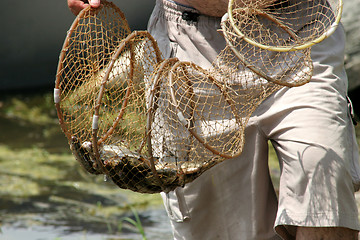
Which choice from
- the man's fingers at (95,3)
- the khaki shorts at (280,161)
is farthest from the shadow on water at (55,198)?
the man's fingers at (95,3)

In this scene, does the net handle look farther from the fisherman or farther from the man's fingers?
the man's fingers

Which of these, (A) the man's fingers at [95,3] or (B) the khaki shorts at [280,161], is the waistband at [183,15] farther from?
(A) the man's fingers at [95,3]

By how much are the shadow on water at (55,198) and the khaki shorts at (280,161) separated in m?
1.71

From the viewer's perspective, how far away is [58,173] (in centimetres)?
532

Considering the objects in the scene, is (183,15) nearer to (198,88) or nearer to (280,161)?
(198,88)

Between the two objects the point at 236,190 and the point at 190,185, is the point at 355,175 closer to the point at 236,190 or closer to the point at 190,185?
the point at 236,190

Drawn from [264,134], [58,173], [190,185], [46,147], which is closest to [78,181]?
[58,173]

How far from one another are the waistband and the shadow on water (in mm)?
2149

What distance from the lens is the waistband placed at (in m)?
2.48

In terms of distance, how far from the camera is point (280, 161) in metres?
2.24

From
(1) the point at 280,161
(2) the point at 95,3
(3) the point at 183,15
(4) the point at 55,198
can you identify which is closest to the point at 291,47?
(1) the point at 280,161

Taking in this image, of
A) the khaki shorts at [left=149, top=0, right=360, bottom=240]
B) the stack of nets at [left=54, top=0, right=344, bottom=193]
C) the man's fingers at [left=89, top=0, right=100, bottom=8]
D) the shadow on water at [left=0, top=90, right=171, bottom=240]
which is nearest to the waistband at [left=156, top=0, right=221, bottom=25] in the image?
the khaki shorts at [left=149, top=0, right=360, bottom=240]

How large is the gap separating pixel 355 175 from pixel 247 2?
83 centimetres

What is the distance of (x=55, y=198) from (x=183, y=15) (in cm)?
282
